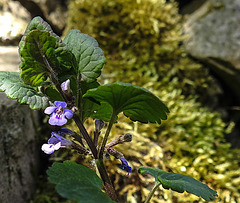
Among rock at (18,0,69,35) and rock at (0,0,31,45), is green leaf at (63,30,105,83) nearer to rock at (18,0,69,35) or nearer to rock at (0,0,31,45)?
rock at (0,0,31,45)

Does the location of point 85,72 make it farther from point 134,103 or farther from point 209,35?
point 209,35

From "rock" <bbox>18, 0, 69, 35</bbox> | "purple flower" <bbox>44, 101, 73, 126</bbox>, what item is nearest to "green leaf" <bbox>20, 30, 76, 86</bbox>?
"purple flower" <bbox>44, 101, 73, 126</bbox>

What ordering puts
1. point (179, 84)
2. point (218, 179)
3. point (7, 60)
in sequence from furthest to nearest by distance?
1. point (179, 84)
2. point (7, 60)
3. point (218, 179)

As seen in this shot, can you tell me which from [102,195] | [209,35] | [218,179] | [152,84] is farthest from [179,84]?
[102,195]

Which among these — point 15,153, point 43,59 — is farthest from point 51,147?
point 15,153

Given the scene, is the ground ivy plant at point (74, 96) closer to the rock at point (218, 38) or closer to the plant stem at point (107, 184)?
the plant stem at point (107, 184)

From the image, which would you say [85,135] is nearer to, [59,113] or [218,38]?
[59,113]

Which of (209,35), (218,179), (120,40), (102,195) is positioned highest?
(209,35)
